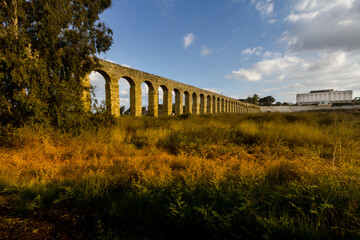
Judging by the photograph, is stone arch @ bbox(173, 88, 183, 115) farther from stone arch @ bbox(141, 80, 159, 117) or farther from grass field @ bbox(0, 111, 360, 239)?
grass field @ bbox(0, 111, 360, 239)

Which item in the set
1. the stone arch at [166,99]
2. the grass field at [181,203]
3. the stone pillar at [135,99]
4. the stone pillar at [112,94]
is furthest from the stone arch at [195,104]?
the grass field at [181,203]

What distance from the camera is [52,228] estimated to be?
1.38 metres

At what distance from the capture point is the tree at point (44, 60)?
3908 mm

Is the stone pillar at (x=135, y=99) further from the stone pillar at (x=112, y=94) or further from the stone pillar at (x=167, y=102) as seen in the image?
the stone pillar at (x=167, y=102)

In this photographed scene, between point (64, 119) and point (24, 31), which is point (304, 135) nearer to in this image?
point (64, 119)

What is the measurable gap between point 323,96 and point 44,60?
13425 cm

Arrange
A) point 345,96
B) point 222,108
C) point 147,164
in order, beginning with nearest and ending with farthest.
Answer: point 147,164, point 222,108, point 345,96

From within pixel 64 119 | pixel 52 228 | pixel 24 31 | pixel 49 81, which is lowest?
pixel 52 228

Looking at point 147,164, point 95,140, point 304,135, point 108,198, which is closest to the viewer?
point 108,198

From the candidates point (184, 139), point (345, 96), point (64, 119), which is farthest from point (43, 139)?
point (345, 96)

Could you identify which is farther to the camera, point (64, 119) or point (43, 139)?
point (64, 119)

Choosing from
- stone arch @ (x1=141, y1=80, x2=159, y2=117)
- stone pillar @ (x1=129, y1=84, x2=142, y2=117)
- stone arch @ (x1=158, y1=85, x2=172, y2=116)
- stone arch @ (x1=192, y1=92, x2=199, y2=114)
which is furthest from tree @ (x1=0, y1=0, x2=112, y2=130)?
stone arch @ (x1=192, y1=92, x2=199, y2=114)

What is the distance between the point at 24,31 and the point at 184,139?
18.9 feet

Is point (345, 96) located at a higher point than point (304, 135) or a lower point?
higher
